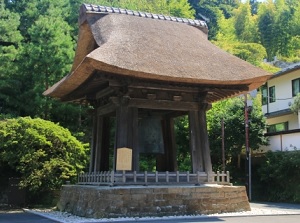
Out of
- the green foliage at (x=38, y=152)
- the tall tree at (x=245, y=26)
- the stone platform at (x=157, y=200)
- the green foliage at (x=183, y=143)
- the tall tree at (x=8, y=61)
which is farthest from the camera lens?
the tall tree at (x=245, y=26)

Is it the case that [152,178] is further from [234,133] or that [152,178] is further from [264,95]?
[264,95]

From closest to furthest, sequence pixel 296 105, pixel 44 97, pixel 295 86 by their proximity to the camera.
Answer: pixel 44 97, pixel 296 105, pixel 295 86

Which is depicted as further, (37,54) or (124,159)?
(37,54)

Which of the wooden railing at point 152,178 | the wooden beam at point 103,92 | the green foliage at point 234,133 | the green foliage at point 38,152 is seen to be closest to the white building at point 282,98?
the green foliage at point 234,133

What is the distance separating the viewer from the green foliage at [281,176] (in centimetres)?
1914

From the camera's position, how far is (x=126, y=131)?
13430mm

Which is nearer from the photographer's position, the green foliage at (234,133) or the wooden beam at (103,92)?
the wooden beam at (103,92)

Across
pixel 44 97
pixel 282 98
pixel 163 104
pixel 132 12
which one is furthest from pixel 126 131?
pixel 282 98

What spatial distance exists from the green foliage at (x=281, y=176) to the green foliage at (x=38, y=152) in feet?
30.7

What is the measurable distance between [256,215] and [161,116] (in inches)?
236

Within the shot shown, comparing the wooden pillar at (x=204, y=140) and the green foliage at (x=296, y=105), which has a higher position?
the green foliage at (x=296, y=105)

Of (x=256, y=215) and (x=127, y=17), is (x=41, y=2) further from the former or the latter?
(x=256, y=215)

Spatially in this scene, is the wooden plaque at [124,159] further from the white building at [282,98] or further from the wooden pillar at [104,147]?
the white building at [282,98]

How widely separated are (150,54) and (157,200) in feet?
15.2
